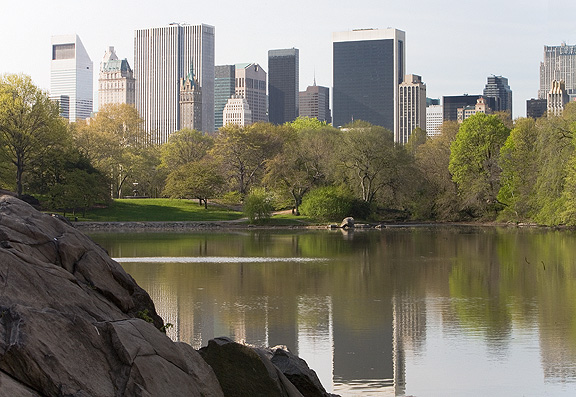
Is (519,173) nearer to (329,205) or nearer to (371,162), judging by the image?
(371,162)

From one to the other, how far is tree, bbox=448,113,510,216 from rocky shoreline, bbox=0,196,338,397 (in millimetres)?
54754

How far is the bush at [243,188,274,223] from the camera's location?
202 feet

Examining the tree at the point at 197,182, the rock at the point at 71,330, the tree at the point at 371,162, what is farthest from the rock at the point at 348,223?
the rock at the point at 71,330

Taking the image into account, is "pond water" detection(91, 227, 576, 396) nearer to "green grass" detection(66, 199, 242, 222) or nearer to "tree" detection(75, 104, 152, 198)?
"green grass" detection(66, 199, 242, 222)

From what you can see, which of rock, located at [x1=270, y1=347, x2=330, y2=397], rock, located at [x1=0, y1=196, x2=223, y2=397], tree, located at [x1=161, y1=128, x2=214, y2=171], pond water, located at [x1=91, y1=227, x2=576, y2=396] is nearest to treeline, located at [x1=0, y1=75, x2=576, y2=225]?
tree, located at [x1=161, y1=128, x2=214, y2=171]

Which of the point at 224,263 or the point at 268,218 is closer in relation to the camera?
the point at 224,263

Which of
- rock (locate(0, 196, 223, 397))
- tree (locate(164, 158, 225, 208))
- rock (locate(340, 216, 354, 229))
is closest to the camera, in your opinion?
rock (locate(0, 196, 223, 397))

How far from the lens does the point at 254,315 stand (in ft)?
63.2

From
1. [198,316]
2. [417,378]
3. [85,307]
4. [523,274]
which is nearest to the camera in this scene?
[85,307]

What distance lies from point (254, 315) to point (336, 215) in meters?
44.4

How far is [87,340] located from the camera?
290 inches

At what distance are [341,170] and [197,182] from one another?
499 inches

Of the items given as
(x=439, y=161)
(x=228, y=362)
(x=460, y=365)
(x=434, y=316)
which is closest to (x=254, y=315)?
(x=434, y=316)

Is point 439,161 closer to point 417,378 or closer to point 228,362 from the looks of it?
point 417,378
